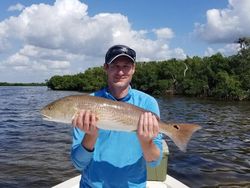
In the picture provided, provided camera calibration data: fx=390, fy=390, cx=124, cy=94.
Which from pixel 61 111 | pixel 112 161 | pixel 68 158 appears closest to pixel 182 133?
pixel 112 161

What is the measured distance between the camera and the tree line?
222 feet

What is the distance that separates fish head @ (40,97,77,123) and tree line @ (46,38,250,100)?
6349cm

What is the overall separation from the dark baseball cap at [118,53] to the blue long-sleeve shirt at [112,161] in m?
0.59

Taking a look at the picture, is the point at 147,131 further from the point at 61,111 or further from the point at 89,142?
the point at 61,111

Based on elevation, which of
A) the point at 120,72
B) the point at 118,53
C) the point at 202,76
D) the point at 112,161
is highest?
the point at 202,76

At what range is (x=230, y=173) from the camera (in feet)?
43.5

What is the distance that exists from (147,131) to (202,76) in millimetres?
77645

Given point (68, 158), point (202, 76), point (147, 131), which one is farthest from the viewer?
point (202, 76)

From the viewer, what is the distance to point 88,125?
3736 millimetres

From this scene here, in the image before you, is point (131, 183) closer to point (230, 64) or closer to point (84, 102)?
point (84, 102)

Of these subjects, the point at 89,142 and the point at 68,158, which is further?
the point at 68,158

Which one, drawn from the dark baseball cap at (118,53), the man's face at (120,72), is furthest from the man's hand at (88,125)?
the dark baseball cap at (118,53)

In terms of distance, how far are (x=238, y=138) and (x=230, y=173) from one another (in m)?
8.43

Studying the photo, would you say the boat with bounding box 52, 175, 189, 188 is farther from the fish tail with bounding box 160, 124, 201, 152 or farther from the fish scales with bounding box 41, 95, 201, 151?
the fish scales with bounding box 41, 95, 201, 151
